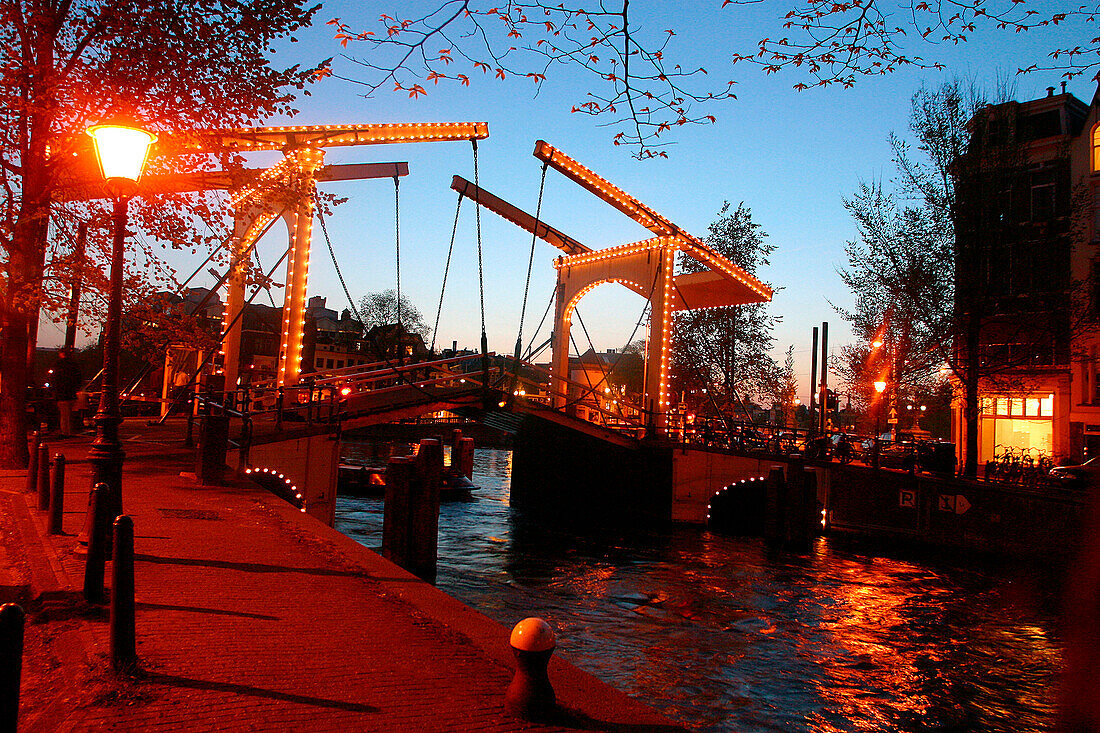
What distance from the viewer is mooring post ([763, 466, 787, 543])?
1898 cm

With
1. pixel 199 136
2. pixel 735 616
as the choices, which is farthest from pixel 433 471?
pixel 199 136

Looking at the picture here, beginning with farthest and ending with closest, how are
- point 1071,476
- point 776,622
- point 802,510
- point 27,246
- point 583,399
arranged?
point 583,399 → point 802,510 → point 1071,476 → point 776,622 → point 27,246

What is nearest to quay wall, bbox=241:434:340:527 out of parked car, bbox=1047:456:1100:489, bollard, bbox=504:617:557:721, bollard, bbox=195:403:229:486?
bollard, bbox=195:403:229:486

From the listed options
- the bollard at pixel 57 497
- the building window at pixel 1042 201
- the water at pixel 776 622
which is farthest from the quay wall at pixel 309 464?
the building window at pixel 1042 201

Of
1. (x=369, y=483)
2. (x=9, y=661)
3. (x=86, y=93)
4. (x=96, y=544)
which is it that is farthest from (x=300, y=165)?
(x=9, y=661)

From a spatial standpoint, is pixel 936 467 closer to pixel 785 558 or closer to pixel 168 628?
pixel 785 558

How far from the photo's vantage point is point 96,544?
5.07m

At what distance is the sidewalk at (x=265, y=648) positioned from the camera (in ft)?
12.2

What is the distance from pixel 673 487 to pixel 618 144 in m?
15.0

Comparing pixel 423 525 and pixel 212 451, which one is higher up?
pixel 212 451

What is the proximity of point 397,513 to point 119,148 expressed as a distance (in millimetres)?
8841

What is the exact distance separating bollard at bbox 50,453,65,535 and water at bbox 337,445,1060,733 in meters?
5.86

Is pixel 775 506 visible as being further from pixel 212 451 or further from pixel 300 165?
pixel 300 165

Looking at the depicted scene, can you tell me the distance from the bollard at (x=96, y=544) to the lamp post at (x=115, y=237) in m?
1.00
